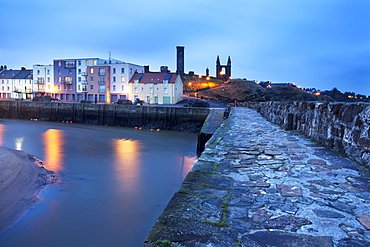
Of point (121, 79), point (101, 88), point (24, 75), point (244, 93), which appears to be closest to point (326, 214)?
point (121, 79)

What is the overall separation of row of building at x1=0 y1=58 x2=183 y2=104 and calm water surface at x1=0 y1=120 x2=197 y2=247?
124 ft

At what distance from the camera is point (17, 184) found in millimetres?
9562

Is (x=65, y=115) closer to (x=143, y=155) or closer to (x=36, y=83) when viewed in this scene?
(x=143, y=155)

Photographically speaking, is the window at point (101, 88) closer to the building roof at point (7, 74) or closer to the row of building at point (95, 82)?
the row of building at point (95, 82)

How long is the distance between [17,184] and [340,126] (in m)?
10.2

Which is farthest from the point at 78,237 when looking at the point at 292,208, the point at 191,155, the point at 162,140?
the point at 162,140

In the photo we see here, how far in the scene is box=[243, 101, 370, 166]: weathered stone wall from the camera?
14.0 ft

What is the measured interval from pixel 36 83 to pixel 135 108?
1694 inches

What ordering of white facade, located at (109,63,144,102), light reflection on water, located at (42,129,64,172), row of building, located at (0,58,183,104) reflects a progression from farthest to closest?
white facade, located at (109,63,144,102)
row of building, located at (0,58,183,104)
light reflection on water, located at (42,129,64,172)

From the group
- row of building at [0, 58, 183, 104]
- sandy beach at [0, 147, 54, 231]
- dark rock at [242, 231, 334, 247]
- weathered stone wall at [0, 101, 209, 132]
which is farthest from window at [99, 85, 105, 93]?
dark rock at [242, 231, 334, 247]

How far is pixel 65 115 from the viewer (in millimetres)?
39219

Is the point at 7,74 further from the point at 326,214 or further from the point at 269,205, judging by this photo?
the point at 326,214

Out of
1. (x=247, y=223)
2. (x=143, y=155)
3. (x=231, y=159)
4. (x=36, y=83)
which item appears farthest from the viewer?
(x=36, y=83)

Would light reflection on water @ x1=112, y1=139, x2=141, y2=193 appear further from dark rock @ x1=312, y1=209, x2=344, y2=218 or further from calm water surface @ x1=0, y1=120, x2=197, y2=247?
dark rock @ x1=312, y1=209, x2=344, y2=218
